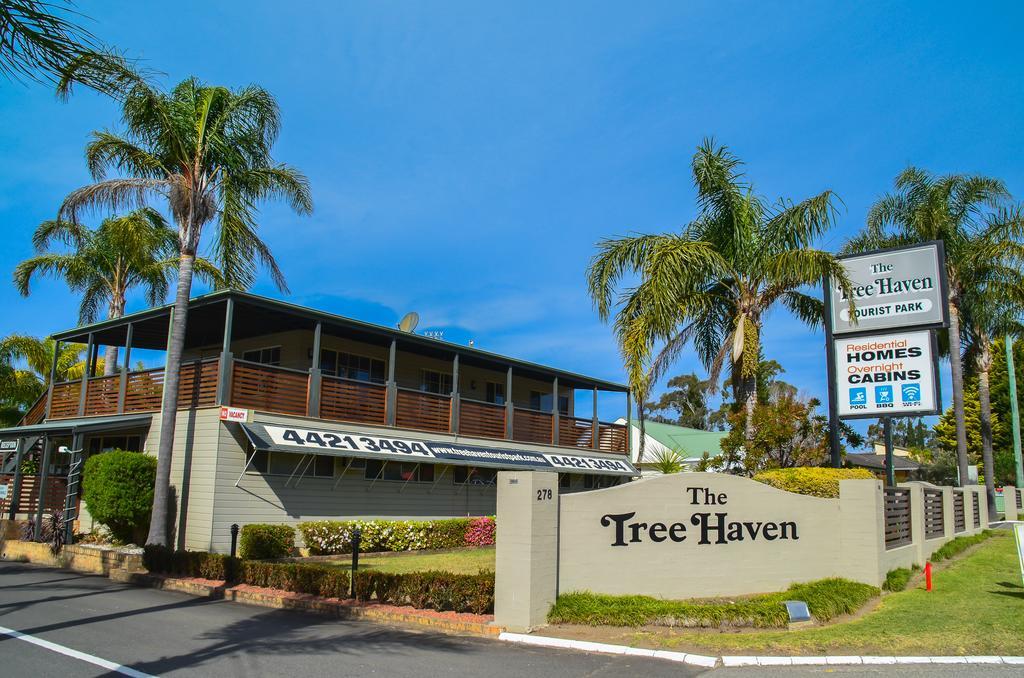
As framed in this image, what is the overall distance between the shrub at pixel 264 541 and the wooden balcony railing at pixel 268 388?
2.86 m

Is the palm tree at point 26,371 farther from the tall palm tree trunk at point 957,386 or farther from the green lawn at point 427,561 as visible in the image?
the tall palm tree trunk at point 957,386

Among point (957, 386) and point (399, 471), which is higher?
point (957, 386)

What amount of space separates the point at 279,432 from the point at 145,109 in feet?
24.8

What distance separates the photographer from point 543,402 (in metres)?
30.5

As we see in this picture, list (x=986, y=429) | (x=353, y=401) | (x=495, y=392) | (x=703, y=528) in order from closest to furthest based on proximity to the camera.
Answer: (x=703, y=528), (x=353, y=401), (x=495, y=392), (x=986, y=429)

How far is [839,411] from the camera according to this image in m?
18.0

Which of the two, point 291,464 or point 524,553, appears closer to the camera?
point 524,553

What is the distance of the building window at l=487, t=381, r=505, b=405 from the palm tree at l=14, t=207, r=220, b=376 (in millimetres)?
10198

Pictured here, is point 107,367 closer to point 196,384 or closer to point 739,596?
point 196,384

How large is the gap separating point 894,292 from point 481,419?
40.1ft

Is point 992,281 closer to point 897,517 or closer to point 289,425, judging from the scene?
point 897,517

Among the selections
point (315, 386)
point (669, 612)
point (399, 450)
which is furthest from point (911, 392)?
point (315, 386)

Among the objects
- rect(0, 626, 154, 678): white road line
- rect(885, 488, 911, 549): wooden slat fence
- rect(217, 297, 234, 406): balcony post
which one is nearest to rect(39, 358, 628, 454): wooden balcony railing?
rect(217, 297, 234, 406): balcony post

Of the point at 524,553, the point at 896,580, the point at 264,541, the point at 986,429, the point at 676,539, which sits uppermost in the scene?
the point at 986,429
